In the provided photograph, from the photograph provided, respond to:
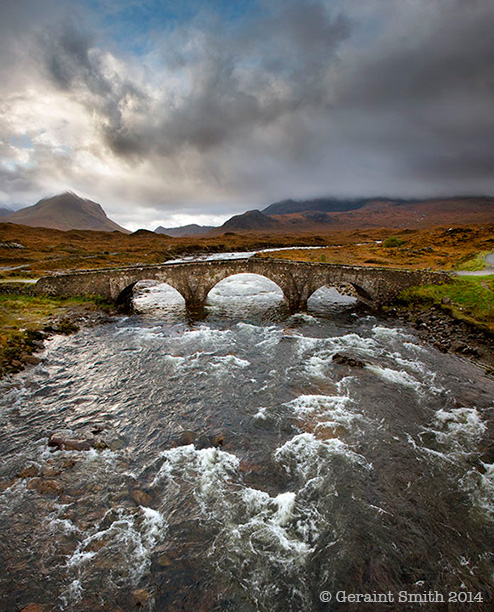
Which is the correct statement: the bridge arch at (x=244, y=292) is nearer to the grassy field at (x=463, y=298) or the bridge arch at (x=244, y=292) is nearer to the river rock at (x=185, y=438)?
the grassy field at (x=463, y=298)

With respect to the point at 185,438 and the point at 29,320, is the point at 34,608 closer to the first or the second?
the point at 185,438

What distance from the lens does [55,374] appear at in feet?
62.7

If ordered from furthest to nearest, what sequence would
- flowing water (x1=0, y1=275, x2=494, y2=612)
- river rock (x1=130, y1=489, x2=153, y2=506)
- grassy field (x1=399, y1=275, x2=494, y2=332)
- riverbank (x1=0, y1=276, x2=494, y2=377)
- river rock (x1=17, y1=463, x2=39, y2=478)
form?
1. grassy field (x1=399, y1=275, x2=494, y2=332)
2. riverbank (x1=0, y1=276, x2=494, y2=377)
3. river rock (x1=17, y1=463, x2=39, y2=478)
4. river rock (x1=130, y1=489, x2=153, y2=506)
5. flowing water (x1=0, y1=275, x2=494, y2=612)

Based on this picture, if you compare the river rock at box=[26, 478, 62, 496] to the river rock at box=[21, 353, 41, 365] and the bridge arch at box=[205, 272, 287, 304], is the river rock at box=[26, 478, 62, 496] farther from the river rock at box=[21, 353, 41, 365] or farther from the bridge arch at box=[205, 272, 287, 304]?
the bridge arch at box=[205, 272, 287, 304]

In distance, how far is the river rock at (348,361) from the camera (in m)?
19.6

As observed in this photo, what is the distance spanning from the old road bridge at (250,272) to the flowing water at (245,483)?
1261 cm

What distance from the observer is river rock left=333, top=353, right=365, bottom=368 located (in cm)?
1964

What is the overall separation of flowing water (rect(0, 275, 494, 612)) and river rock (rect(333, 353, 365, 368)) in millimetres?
419

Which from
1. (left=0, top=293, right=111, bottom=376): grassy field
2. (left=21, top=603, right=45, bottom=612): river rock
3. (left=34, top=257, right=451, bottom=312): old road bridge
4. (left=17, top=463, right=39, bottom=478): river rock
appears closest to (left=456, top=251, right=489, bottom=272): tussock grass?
(left=34, top=257, right=451, bottom=312): old road bridge

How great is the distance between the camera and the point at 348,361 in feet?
65.3

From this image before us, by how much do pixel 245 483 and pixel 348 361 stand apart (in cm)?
1181

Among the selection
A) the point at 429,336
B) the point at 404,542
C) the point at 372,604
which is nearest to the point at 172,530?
the point at 372,604

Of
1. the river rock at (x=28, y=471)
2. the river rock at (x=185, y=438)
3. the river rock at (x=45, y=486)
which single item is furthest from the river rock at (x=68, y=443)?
the river rock at (x=185, y=438)

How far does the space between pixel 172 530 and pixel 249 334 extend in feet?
59.3
